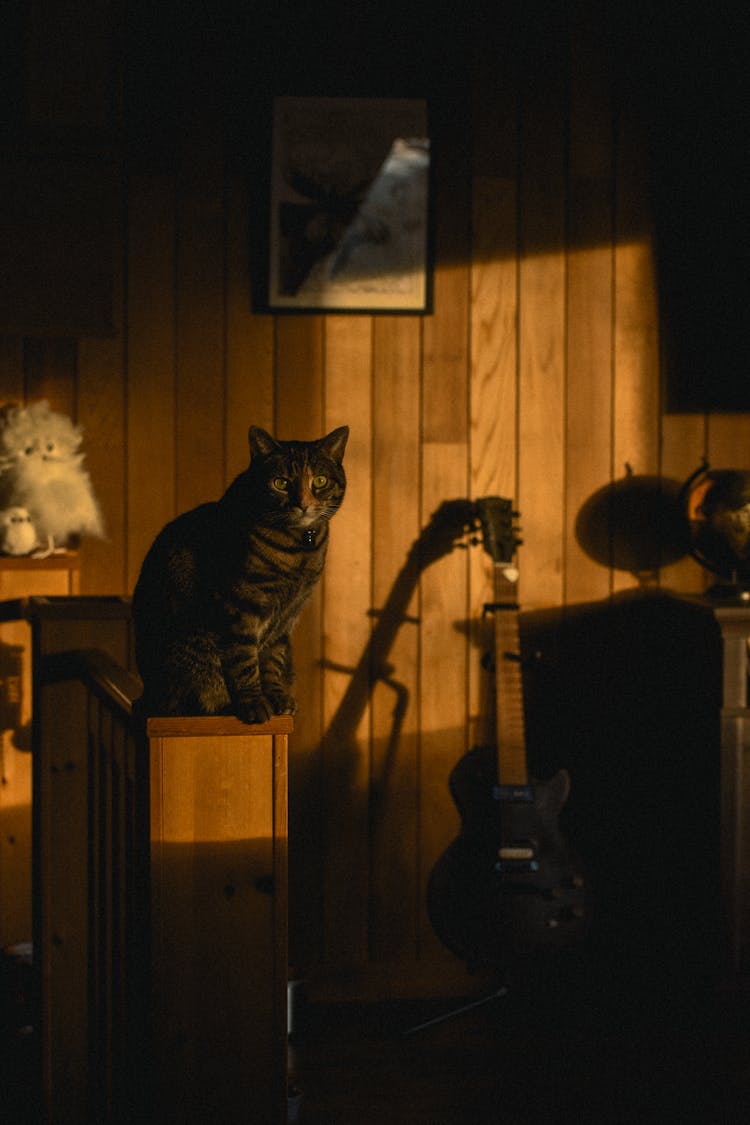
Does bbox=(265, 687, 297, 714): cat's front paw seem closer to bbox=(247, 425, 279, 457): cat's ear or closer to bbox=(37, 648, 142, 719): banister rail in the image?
bbox=(37, 648, 142, 719): banister rail

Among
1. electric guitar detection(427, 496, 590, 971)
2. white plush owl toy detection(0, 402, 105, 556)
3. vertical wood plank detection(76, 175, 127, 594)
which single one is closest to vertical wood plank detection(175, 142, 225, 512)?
vertical wood plank detection(76, 175, 127, 594)

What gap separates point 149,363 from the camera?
277 cm

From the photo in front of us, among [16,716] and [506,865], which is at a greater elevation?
[16,716]

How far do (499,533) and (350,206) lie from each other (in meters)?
0.90

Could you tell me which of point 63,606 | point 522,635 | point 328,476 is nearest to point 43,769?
point 63,606

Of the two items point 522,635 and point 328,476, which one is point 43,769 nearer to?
point 328,476

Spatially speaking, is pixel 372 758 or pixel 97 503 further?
pixel 372 758

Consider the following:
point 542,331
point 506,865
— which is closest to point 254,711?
point 506,865

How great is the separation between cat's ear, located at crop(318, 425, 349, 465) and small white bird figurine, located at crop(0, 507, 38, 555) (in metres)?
1.07

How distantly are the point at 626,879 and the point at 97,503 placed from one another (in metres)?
1.62

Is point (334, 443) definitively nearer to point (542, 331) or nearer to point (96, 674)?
point (96, 674)

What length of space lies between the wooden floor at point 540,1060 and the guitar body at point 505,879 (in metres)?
0.23

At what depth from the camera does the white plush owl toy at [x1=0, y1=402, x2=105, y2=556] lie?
2.54 metres

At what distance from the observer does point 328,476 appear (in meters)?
1.61
